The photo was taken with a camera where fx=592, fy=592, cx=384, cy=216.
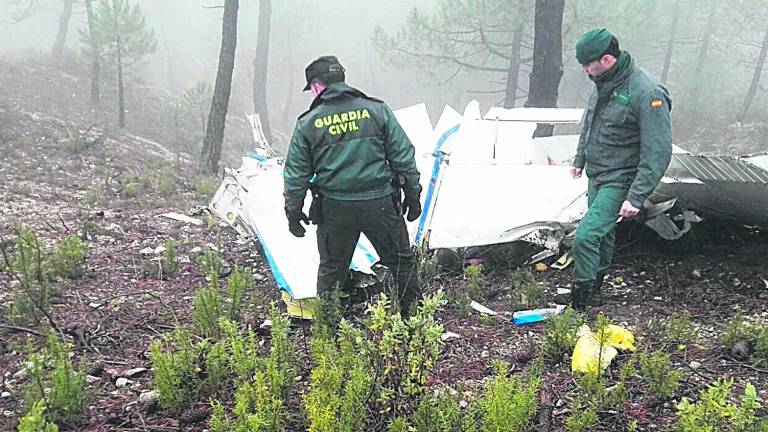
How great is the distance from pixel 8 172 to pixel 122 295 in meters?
5.70

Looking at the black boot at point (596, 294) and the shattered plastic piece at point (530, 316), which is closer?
the shattered plastic piece at point (530, 316)

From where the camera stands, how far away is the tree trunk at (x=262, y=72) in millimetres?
19375

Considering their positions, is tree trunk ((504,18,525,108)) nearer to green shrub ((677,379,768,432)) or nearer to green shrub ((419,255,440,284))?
green shrub ((419,255,440,284))

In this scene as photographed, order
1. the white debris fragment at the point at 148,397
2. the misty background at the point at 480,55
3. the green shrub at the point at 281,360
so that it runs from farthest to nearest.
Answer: the misty background at the point at 480,55 < the white debris fragment at the point at 148,397 < the green shrub at the point at 281,360

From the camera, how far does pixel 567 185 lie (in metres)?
4.81

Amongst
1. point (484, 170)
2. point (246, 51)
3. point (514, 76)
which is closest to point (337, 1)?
point (246, 51)

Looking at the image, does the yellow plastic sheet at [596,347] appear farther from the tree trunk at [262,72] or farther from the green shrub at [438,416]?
the tree trunk at [262,72]

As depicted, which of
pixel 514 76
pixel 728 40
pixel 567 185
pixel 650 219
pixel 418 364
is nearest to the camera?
pixel 418 364

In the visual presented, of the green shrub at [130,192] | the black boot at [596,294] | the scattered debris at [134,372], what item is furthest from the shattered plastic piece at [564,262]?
the green shrub at [130,192]

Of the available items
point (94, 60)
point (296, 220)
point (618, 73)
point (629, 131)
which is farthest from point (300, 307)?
point (94, 60)

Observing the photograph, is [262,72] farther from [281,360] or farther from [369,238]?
[281,360]

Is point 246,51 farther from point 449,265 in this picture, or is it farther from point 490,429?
point 490,429

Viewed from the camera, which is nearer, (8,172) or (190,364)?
(190,364)

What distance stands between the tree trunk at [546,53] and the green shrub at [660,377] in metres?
5.61
